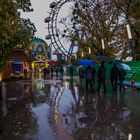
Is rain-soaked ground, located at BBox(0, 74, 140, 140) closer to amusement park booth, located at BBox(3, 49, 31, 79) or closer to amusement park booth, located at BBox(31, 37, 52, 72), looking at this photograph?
amusement park booth, located at BBox(3, 49, 31, 79)

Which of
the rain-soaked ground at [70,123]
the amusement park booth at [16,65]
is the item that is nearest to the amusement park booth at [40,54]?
the amusement park booth at [16,65]

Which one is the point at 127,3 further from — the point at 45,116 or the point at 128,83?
the point at 45,116

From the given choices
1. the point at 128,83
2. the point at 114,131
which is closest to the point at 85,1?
the point at 128,83

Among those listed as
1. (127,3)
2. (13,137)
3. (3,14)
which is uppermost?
(127,3)

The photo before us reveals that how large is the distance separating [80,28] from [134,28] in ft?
45.0

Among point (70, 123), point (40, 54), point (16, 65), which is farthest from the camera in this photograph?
point (40, 54)

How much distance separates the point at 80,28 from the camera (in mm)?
58812

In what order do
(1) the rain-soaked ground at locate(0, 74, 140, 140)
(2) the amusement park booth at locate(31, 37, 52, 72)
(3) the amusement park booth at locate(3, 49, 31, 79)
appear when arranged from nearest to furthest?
(1) the rain-soaked ground at locate(0, 74, 140, 140) < (3) the amusement park booth at locate(3, 49, 31, 79) < (2) the amusement park booth at locate(31, 37, 52, 72)

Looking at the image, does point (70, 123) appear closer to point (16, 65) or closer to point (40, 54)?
point (16, 65)

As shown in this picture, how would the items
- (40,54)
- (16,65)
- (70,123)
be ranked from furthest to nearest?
(40,54), (16,65), (70,123)

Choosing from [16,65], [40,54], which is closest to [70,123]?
[16,65]

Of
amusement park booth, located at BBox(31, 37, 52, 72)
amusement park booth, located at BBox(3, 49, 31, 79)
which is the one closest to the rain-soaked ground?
amusement park booth, located at BBox(3, 49, 31, 79)

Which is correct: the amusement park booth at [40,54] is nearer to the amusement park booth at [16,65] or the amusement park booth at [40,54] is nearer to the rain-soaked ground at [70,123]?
the amusement park booth at [16,65]

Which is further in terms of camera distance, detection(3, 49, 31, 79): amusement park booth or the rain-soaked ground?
detection(3, 49, 31, 79): amusement park booth
